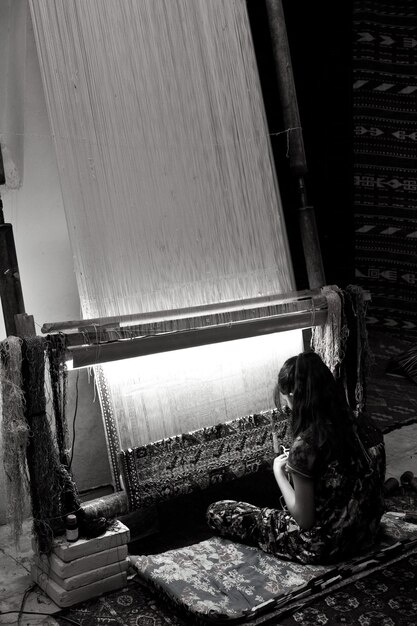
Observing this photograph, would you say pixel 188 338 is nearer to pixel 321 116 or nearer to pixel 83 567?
pixel 83 567

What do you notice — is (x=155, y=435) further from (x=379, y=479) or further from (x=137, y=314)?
(x=379, y=479)

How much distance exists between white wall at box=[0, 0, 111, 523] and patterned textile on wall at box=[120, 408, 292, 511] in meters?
0.61

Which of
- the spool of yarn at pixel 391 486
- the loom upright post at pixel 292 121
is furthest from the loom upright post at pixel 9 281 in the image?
the spool of yarn at pixel 391 486

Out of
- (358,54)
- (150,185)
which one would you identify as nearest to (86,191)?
(150,185)

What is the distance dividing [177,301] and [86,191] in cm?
60

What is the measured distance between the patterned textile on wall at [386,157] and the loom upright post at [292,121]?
77.3 inches

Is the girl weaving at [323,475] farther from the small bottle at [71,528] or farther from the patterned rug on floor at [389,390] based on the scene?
the patterned rug on floor at [389,390]

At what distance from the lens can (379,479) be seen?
10.2ft

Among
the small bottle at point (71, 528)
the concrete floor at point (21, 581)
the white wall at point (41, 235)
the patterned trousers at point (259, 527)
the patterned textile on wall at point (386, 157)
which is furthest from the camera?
the patterned textile on wall at point (386, 157)

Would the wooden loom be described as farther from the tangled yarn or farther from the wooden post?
the tangled yarn

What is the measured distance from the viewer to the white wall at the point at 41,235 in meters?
3.56

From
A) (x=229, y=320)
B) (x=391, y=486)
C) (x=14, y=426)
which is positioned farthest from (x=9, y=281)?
(x=391, y=486)

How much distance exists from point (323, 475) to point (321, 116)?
3.16 meters

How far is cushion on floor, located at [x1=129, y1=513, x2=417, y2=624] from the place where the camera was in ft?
9.19
